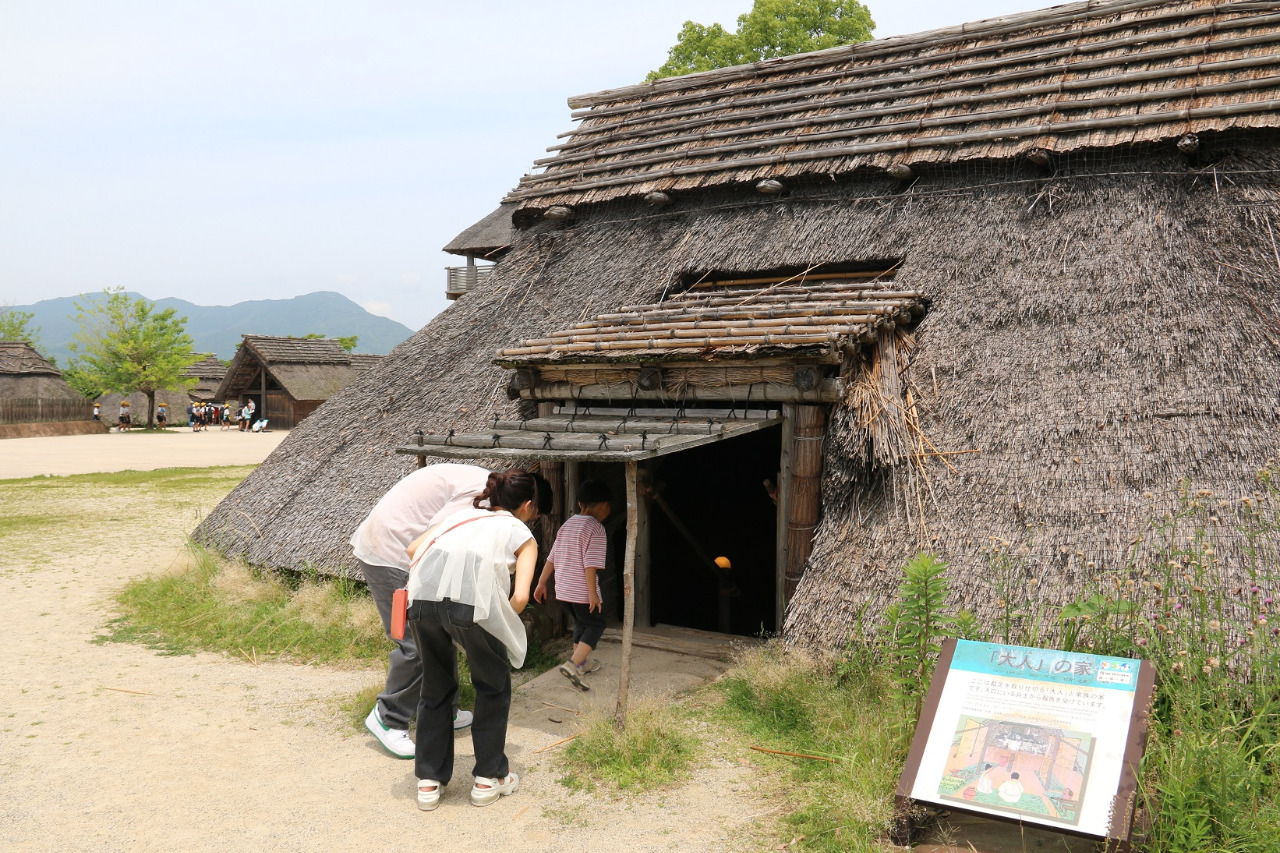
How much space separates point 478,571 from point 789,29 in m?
21.1

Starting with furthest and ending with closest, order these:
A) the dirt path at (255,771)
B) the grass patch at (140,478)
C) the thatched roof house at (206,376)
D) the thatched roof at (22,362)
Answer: the thatched roof house at (206,376)
the thatched roof at (22,362)
the grass patch at (140,478)
the dirt path at (255,771)

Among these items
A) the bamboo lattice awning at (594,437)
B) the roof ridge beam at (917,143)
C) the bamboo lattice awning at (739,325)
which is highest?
the roof ridge beam at (917,143)

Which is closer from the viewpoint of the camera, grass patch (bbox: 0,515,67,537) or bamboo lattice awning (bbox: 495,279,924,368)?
bamboo lattice awning (bbox: 495,279,924,368)

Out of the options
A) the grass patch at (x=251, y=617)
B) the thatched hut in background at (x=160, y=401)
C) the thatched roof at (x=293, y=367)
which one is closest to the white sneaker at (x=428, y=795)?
the grass patch at (x=251, y=617)

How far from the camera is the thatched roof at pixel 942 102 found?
693 centimetres

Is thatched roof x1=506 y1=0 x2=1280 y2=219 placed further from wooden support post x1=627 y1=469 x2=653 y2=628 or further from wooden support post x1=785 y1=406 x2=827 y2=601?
wooden support post x1=627 y1=469 x2=653 y2=628

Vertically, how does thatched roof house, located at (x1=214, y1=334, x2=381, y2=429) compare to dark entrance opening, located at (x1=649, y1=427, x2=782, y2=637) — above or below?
above

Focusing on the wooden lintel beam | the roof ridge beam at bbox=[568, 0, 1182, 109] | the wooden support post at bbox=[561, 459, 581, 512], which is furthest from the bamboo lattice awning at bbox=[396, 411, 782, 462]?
the roof ridge beam at bbox=[568, 0, 1182, 109]

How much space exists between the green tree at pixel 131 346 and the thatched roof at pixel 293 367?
7.61ft

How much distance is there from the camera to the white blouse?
393 centimetres

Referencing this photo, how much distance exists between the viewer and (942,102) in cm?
810

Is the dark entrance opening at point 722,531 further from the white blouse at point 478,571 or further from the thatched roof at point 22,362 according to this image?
the thatched roof at point 22,362

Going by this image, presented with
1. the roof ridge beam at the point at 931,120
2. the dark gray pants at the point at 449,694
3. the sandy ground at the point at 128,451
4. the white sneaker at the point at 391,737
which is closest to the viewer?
the dark gray pants at the point at 449,694

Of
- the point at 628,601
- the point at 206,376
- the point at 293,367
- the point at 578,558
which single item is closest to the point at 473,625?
the point at 628,601
